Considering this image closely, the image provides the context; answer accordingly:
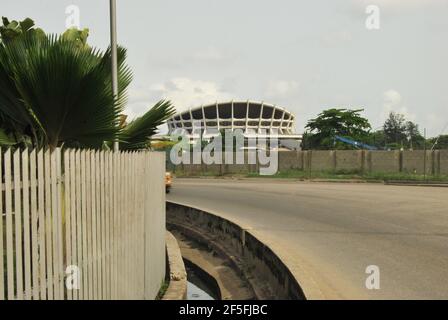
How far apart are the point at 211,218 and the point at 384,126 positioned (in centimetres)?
12702

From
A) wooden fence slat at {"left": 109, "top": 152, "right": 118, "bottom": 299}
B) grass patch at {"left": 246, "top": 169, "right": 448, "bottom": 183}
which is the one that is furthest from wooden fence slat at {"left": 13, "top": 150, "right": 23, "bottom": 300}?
grass patch at {"left": 246, "top": 169, "right": 448, "bottom": 183}

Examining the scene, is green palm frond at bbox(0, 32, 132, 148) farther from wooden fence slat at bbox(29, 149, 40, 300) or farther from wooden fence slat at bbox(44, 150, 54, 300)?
wooden fence slat at bbox(29, 149, 40, 300)

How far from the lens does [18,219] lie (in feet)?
10.1

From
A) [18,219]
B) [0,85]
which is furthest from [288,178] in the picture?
[18,219]

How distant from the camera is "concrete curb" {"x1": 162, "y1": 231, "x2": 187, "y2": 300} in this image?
689 cm

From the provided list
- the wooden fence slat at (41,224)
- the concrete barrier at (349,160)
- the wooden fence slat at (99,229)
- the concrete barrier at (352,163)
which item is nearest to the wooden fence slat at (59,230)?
the wooden fence slat at (41,224)

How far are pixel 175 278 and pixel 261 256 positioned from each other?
154 cm

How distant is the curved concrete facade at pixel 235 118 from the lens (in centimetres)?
15162

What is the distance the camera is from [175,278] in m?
7.67

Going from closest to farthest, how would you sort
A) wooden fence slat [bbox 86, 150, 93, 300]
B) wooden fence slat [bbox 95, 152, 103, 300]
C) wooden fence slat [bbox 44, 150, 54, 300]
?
wooden fence slat [bbox 44, 150, 54, 300]
wooden fence slat [bbox 86, 150, 93, 300]
wooden fence slat [bbox 95, 152, 103, 300]

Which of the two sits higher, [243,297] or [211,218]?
[211,218]

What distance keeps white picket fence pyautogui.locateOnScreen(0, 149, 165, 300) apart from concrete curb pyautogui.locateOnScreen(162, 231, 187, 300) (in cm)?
31

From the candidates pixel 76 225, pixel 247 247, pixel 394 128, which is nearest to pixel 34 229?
pixel 76 225
